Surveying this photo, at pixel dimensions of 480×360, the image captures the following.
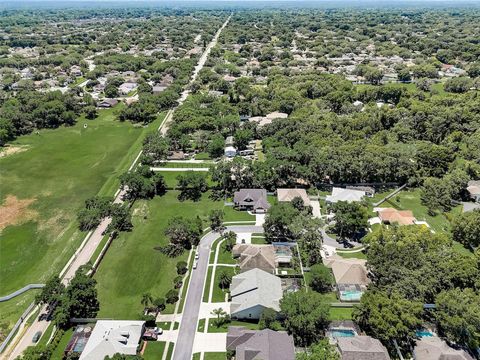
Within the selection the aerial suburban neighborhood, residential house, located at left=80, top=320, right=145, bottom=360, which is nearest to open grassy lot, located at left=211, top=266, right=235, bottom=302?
the aerial suburban neighborhood

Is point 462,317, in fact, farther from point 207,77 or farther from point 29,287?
point 207,77

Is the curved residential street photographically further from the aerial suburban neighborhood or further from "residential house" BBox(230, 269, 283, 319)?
"residential house" BBox(230, 269, 283, 319)

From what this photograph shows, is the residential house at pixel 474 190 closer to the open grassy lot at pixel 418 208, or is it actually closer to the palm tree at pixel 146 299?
the open grassy lot at pixel 418 208

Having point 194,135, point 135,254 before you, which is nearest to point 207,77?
point 194,135

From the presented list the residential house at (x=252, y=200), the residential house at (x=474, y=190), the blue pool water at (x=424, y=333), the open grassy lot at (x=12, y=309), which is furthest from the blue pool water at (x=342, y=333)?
the residential house at (x=474, y=190)

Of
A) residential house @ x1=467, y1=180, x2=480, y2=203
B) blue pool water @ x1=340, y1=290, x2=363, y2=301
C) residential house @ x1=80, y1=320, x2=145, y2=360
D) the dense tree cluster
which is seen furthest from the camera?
the dense tree cluster
